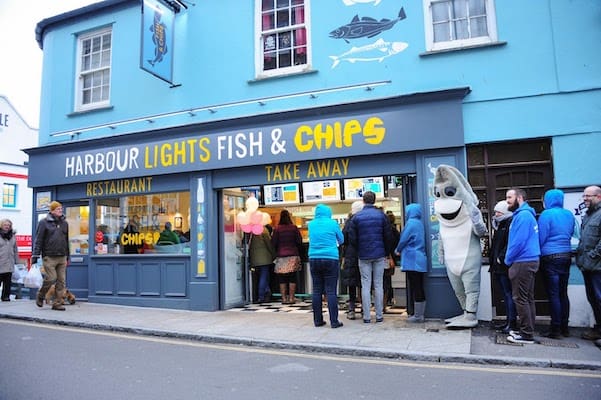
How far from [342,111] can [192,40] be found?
395 cm

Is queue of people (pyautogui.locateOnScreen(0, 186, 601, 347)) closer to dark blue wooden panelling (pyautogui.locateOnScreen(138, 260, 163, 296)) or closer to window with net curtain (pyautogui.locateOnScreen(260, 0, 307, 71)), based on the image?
dark blue wooden panelling (pyautogui.locateOnScreen(138, 260, 163, 296))

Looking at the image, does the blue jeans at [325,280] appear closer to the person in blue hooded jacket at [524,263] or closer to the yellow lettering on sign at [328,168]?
the yellow lettering on sign at [328,168]

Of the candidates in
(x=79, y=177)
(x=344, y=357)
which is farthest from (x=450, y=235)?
(x=79, y=177)

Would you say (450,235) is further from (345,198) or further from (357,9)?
(357,9)

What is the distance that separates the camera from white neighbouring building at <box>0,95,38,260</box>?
2353 centimetres

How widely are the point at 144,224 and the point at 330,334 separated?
217 inches

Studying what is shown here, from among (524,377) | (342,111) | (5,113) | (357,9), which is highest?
(5,113)

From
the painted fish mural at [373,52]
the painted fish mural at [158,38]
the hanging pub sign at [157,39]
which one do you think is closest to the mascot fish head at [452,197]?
the painted fish mural at [373,52]

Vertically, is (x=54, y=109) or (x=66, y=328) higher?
(x=54, y=109)

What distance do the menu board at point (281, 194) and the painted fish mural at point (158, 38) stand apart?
3.57 m

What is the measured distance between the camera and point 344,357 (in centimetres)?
591

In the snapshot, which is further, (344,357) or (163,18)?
(163,18)

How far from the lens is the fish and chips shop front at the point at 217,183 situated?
7.96 metres

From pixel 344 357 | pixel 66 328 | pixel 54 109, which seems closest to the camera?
pixel 344 357
